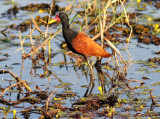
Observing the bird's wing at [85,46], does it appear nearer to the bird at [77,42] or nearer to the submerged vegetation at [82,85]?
the bird at [77,42]

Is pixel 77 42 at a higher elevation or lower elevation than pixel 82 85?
higher

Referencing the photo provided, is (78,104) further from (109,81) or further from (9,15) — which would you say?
(9,15)

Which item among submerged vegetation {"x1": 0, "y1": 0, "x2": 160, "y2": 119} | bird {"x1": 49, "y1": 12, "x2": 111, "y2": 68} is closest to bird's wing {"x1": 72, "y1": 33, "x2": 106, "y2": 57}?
bird {"x1": 49, "y1": 12, "x2": 111, "y2": 68}

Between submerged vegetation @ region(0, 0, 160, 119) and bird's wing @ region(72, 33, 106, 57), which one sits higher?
bird's wing @ region(72, 33, 106, 57)

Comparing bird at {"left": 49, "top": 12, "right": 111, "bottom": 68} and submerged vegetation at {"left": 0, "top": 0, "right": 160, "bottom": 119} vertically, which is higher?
bird at {"left": 49, "top": 12, "right": 111, "bottom": 68}

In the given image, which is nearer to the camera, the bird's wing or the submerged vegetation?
the submerged vegetation

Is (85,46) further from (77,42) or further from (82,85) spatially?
(82,85)

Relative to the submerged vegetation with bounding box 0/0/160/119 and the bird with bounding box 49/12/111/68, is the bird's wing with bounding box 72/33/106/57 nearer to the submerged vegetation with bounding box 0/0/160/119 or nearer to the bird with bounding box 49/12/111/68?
the bird with bounding box 49/12/111/68

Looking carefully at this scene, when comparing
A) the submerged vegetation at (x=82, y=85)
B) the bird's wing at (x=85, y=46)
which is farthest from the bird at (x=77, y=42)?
the submerged vegetation at (x=82, y=85)

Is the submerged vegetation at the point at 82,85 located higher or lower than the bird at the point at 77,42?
lower

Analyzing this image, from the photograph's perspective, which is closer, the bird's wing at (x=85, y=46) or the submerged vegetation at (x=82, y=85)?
the submerged vegetation at (x=82, y=85)

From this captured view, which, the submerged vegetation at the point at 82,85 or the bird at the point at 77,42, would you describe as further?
the bird at the point at 77,42

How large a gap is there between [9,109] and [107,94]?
1525 millimetres

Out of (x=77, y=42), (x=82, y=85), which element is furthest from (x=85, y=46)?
(x=82, y=85)
